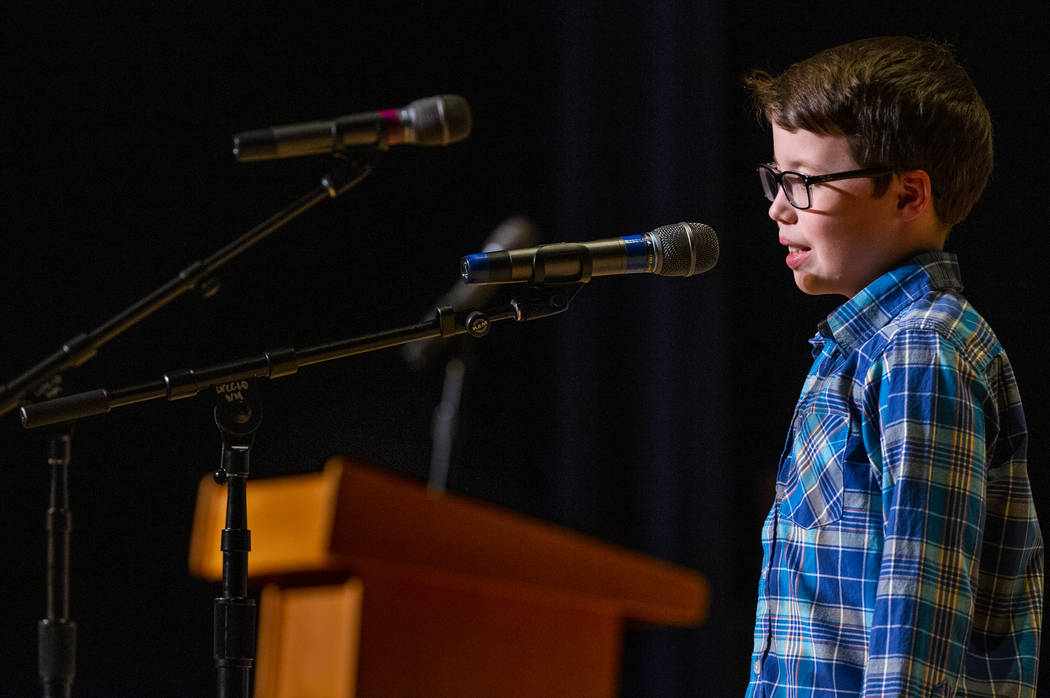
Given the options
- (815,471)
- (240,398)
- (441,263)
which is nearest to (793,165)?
(815,471)

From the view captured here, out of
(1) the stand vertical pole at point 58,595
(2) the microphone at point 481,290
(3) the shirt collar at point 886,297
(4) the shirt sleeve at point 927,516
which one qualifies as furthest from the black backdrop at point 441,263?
(4) the shirt sleeve at point 927,516

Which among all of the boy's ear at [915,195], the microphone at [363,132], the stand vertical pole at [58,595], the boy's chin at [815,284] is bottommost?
the stand vertical pole at [58,595]

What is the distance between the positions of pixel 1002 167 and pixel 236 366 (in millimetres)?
2064

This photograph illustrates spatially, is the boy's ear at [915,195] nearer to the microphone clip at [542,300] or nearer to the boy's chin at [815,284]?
the boy's chin at [815,284]

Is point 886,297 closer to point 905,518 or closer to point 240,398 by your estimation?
point 905,518

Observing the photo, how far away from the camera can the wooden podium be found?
5.48 feet

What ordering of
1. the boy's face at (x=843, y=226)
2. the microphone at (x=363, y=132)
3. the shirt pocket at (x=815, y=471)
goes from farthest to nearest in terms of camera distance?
the microphone at (x=363, y=132)
the boy's face at (x=843, y=226)
the shirt pocket at (x=815, y=471)

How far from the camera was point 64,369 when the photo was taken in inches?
58.7

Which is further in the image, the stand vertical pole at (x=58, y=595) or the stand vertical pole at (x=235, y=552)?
the stand vertical pole at (x=58, y=595)

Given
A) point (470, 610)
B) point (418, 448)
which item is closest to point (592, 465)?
point (418, 448)

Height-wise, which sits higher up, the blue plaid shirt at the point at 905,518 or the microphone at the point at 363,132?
the microphone at the point at 363,132

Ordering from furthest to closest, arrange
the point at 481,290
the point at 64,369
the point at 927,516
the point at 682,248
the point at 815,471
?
the point at 481,290 → the point at 64,369 → the point at 682,248 → the point at 815,471 → the point at 927,516

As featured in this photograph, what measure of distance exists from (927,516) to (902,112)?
1.65 ft

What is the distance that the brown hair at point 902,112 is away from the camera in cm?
A: 130
